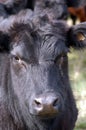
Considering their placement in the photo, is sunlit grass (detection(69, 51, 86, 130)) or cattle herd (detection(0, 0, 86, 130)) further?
sunlit grass (detection(69, 51, 86, 130))

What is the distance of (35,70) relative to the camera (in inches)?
213

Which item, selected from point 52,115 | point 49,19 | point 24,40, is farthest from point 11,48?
point 52,115

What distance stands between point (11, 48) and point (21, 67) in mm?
246

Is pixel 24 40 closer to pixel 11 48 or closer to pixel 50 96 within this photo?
pixel 11 48

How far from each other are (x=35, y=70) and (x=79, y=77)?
19.1 feet

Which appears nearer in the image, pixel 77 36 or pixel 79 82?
pixel 77 36

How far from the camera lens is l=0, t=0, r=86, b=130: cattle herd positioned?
5.34 metres

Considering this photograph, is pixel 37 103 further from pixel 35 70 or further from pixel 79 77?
pixel 79 77

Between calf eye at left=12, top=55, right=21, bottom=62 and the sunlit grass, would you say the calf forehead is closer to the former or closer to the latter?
calf eye at left=12, top=55, right=21, bottom=62

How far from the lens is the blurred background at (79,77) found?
8.50 metres

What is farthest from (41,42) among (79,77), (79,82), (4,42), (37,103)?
(79,77)

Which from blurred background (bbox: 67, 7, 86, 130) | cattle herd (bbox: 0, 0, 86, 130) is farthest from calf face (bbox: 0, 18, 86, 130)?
blurred background (bbox: 67, 7, 86, 130)

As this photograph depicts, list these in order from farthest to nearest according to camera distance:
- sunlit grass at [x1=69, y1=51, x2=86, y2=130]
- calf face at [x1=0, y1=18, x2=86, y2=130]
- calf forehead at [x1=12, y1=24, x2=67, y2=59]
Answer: sunlit grass at [x1=69, y1=51, x2=86, y2=130]
calf forehead at [x1=12, y1=24, x2=67, y2=59]
calf face at [x1=0, y1=18, x2=86, y2=130]

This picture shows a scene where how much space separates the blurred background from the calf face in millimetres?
1635
